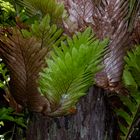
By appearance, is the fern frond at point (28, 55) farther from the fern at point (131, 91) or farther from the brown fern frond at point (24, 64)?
the fern at point (131, 91)

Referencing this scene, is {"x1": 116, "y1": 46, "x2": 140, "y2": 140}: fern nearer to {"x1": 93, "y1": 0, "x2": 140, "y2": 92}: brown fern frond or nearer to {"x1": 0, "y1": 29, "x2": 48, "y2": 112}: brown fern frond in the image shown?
{"x1": 93, "y1": 0, "x2": 140, "y2": 92}: brown fern frond

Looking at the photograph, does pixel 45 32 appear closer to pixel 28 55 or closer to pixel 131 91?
pixel 28 55

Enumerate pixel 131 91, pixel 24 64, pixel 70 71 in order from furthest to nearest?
pixel 131 91
pixel 24 64
pixel 70 71

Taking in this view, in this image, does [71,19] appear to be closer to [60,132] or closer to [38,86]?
[38,86]

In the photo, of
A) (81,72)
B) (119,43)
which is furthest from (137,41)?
(81,72)

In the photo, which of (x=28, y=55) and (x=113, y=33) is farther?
(x=113, y=33)

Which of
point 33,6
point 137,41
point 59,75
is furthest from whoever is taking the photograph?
point 137,41

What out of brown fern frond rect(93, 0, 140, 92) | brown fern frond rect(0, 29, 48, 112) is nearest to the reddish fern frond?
brown fern frond rect(93, 0, 140, 92)

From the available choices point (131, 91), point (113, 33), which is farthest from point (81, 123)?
point (113, 33)
